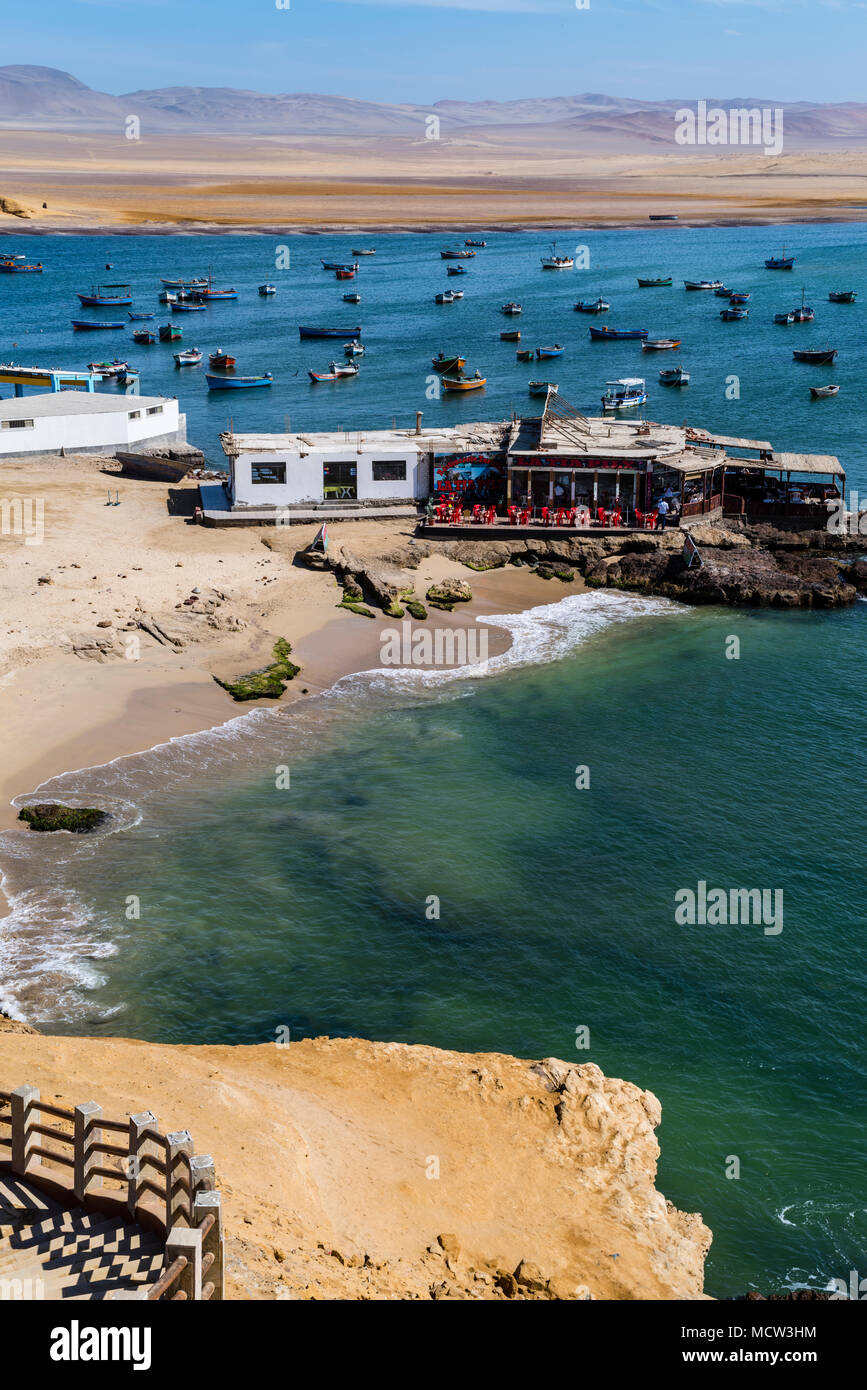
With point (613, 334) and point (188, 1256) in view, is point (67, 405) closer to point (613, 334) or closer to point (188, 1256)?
point (613, 334)

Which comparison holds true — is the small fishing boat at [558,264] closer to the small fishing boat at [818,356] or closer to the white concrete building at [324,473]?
the small fishing boat at [818,356]

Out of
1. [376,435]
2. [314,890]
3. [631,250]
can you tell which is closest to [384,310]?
[631,250]

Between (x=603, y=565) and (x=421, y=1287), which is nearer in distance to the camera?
(x=421, y=1287)

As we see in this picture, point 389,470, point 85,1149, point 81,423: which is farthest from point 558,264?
point 85,1149

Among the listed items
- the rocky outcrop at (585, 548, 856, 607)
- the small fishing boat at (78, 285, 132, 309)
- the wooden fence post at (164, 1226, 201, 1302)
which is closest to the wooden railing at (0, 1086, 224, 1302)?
the wooden fence post at (164, 1226, 201, 1302)
